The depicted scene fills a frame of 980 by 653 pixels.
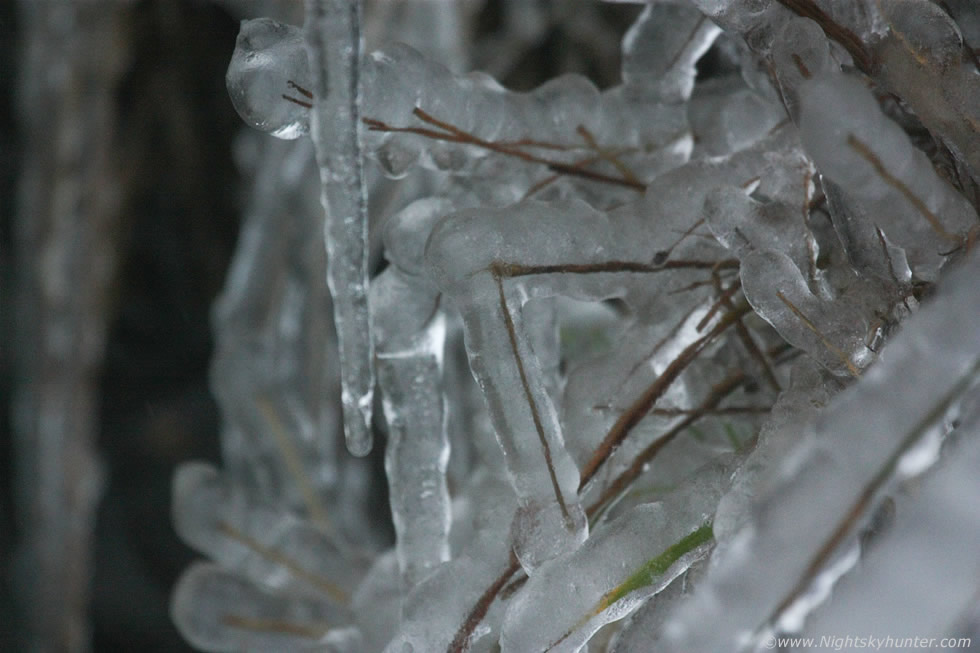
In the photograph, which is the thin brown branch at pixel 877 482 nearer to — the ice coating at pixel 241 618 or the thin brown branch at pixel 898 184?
the thin brown branch at pixel 898 184

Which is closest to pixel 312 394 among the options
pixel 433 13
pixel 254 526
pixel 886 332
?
pixel 254 526

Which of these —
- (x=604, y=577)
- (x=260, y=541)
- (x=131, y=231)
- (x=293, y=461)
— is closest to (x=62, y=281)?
(x=131, y=231)

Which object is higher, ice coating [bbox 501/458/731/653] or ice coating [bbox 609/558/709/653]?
ice coating [bbox 501/458/731/653]

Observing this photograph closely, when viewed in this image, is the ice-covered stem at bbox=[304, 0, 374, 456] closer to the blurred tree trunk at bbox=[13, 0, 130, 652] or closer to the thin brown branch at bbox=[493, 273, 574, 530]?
the thin brown branch at bbox=[493, 273, 574, 530]

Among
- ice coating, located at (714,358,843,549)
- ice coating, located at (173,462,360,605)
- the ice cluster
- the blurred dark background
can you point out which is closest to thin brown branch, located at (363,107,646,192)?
the ice cluster

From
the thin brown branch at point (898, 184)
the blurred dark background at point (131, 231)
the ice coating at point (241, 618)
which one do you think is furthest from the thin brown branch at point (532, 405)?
the blurred dark background at point (131, 231)

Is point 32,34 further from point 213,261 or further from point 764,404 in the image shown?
point 764,404
